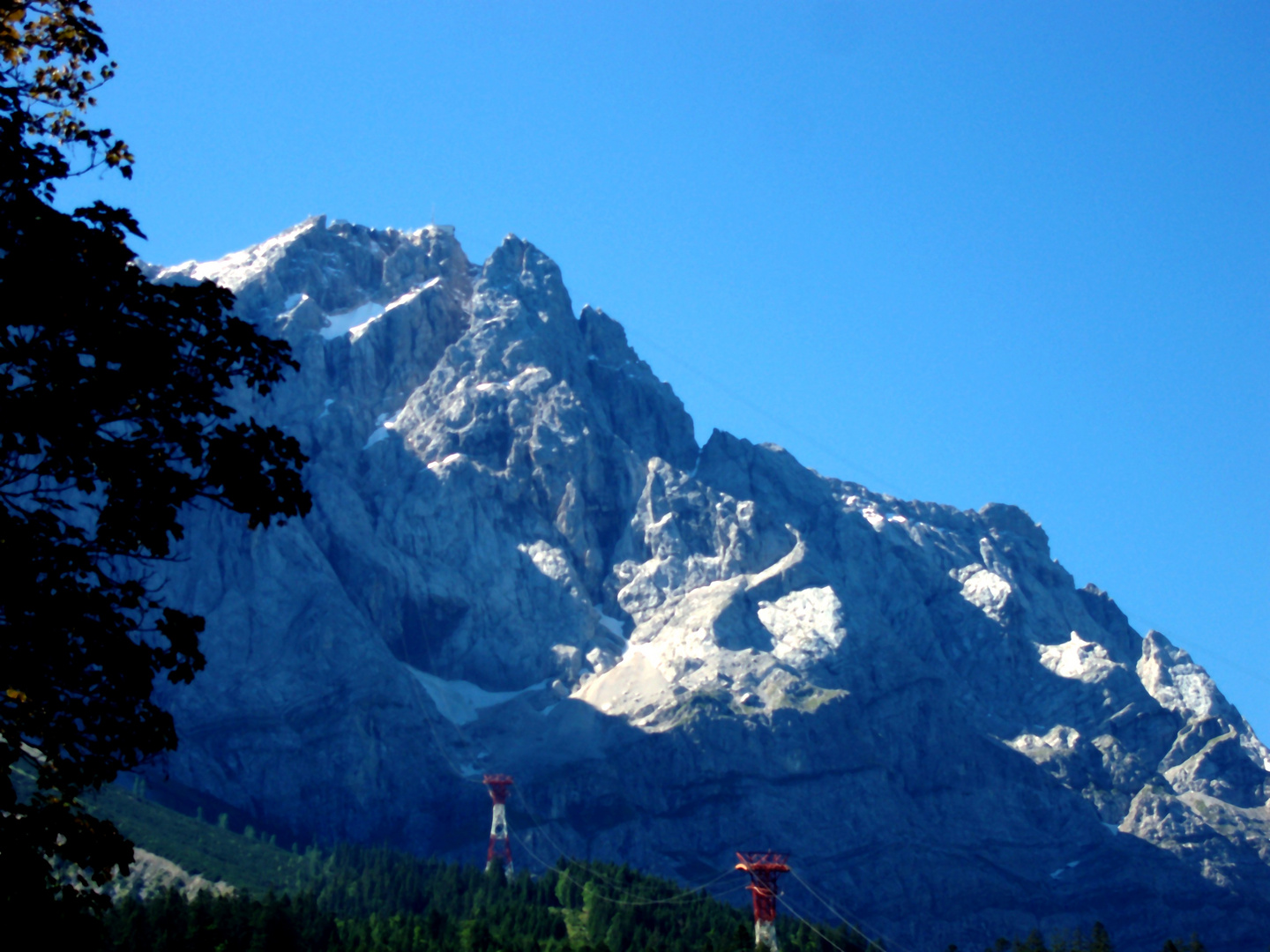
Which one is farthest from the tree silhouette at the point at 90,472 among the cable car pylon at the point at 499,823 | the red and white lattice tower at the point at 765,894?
the cable car pylon at the point at 499,823

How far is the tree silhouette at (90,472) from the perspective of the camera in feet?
56.7

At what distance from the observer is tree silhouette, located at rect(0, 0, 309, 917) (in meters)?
17.3

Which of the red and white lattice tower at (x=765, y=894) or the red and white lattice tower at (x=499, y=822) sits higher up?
the red and white lattice tower at (x=499, y=822)

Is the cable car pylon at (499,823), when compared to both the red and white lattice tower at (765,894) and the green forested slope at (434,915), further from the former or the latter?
the red and white lattice tower at (765,894)

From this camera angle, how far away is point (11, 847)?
54.7ft

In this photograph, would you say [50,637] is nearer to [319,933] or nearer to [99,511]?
[99,511]

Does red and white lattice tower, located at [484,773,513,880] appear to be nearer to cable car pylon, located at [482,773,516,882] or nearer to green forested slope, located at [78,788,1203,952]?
cable car pylon, located at [482,773,516,882]

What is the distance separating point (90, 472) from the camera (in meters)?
17.7

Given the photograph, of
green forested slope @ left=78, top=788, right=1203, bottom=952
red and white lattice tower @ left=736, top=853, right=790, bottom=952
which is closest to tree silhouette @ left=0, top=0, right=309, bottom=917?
green forested slope @ left=78, top=788, right=1203, bottom=952

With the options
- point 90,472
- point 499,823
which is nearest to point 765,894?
point 499,823

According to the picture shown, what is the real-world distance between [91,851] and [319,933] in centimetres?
11853

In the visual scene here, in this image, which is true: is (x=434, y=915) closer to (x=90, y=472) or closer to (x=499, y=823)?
(x=499, y=823)

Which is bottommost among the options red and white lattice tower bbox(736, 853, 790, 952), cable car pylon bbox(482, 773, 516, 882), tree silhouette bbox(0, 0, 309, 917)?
tree silhouette bbox(0, 0, 309, 917)

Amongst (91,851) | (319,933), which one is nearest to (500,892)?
(319,933)
